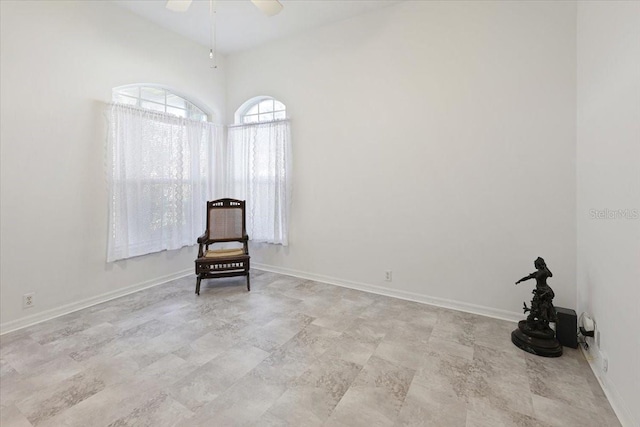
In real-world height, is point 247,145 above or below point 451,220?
above

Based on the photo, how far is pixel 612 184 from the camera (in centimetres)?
171

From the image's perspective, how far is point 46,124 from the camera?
8.80ft

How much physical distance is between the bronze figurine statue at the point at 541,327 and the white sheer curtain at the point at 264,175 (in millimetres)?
2770

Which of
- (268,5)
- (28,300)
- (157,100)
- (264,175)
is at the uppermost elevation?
(268,5)

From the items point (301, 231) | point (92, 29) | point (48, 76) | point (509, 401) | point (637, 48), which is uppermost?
point (92, 29)

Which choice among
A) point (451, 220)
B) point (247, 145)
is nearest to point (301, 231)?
point (247, 145)

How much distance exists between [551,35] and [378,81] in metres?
1.54

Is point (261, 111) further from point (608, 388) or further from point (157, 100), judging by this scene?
point (608, 388)

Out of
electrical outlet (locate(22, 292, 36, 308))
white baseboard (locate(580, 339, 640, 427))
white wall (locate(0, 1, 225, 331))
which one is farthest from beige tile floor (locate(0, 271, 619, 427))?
white wall (locate(0, 1, 225, 331))

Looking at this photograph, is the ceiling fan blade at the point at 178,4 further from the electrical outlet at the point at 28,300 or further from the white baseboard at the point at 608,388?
the white baseboard at the point at 608,388

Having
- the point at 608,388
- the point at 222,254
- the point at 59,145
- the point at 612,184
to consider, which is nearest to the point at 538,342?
the point at 608,388

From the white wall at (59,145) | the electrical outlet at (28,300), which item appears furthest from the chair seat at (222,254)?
the electrical outlet at (28,300)

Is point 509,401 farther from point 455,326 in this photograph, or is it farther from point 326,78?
point 326,78

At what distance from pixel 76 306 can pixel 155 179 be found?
5.13ft
